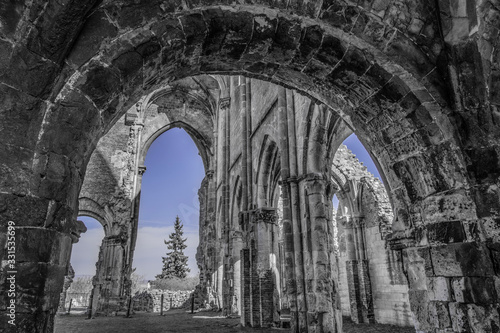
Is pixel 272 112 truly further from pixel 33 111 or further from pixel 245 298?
pixel 33 111

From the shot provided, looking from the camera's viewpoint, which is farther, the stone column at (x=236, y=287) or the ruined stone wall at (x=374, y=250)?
the stone column at (x=236, y=287)

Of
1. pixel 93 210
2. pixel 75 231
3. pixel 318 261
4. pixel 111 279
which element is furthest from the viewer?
pixel 93 210

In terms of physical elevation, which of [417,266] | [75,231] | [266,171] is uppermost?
[266,171]

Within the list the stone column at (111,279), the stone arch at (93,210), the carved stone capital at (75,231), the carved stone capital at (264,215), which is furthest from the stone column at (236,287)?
the carved stone capital at (75,231)

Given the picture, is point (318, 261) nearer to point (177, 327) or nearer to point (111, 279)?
point (177, 327)

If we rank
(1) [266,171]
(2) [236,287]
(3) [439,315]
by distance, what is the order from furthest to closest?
(2) [236,287] < (1) [266,171] < (3) [439,315]

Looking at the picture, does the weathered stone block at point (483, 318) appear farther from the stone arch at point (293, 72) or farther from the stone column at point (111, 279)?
the stone column at point (111, 279)

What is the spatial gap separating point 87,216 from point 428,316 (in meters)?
18.5

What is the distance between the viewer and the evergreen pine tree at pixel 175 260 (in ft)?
92.0

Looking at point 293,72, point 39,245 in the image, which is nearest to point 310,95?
point 293,72

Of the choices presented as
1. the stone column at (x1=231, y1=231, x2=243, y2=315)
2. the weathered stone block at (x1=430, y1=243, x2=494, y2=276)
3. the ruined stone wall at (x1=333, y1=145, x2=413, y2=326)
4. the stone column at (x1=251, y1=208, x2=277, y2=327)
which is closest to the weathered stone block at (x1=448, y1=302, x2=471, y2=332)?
the weathered stone block at (x1=430, y1=243, x2=494, y2=276)

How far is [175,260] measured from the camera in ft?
94.9

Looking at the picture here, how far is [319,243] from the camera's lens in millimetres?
7426

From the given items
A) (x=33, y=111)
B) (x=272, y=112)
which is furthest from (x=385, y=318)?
(x=33, y=111)
